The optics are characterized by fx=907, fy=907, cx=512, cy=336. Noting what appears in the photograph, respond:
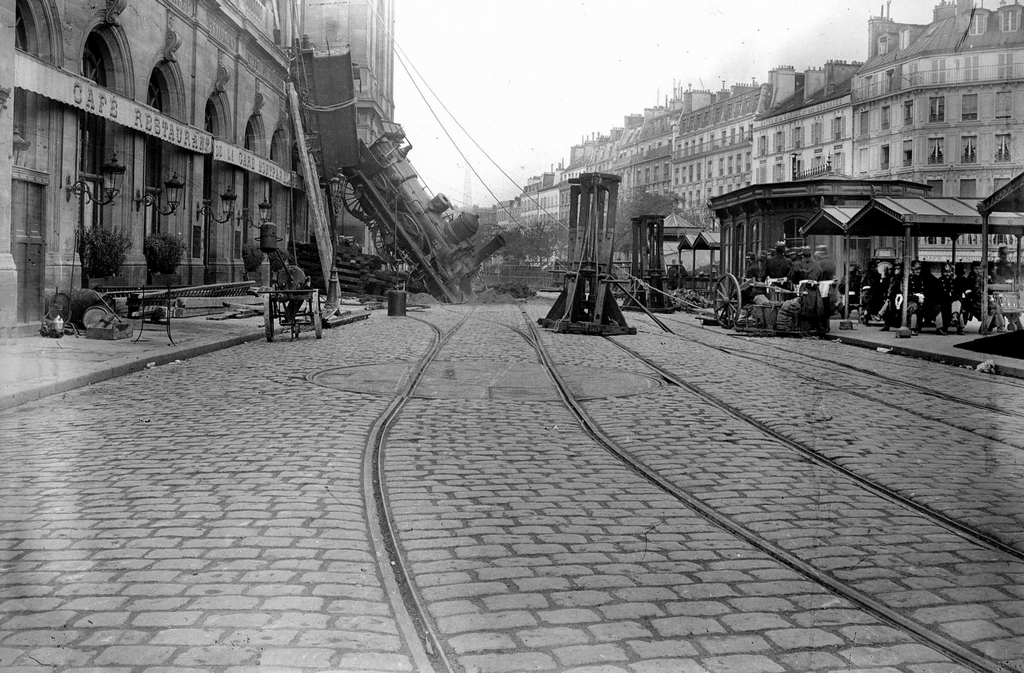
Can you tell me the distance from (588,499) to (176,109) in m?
25.6

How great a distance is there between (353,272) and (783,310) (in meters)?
19.2

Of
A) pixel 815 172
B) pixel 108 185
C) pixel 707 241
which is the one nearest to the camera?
pixel 108 185

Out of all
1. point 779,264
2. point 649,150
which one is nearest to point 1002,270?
point 779,264

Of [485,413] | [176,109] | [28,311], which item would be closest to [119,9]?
[176,109]

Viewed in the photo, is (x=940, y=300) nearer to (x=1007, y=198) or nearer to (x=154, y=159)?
(x=1007, y=198)

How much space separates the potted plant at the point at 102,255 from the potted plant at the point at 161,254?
12.2ft

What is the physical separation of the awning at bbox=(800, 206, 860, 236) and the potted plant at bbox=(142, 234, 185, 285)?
670 inches

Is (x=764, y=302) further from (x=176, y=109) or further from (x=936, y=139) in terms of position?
(x=176, y=109)

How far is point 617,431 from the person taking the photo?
298 inches

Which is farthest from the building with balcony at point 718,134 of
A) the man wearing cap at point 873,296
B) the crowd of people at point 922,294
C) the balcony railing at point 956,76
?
the balcony railing at point 956,76

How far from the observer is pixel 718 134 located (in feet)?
103

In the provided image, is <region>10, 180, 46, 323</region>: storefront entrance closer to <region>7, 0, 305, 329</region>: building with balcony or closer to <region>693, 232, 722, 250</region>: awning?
<region>7, 0, 305, 329</region>: building with balcony

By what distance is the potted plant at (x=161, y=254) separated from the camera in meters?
24.8

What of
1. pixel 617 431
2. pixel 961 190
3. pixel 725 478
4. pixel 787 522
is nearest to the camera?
pixel 787 522
